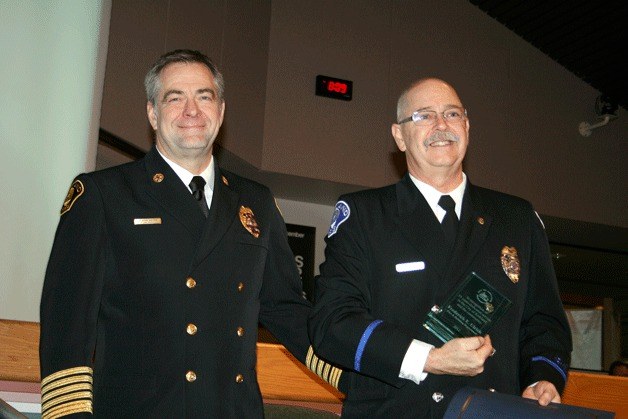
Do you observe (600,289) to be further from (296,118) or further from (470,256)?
(470,256)

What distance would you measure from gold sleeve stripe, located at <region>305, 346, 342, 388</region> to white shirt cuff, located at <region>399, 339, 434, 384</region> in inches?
15.3

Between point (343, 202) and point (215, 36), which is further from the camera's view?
point (215, 36)

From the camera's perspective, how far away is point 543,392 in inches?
76.1

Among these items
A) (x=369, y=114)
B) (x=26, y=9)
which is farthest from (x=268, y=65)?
(x=26, y=9)

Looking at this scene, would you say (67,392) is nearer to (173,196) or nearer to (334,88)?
(173,196)

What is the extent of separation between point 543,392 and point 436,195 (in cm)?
62

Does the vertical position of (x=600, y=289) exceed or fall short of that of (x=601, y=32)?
it falls short

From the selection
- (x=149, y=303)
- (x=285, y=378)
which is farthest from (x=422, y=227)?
(x=285, y=378)

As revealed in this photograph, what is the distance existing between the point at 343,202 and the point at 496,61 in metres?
6.26

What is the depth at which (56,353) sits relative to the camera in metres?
2.00

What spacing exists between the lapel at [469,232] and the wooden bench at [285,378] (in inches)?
32.4

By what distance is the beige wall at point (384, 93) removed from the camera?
22.2ft

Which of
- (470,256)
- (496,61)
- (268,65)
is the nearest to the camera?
(470,256)

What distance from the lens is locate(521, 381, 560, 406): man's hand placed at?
190 cm
